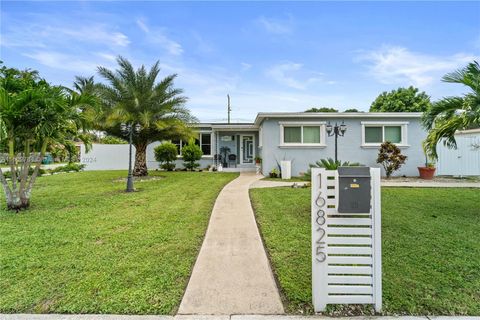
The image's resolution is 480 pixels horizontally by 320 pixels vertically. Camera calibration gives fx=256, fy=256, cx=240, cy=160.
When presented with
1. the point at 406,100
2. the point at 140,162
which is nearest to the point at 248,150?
the point at 140,162

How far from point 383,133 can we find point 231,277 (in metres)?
13.4

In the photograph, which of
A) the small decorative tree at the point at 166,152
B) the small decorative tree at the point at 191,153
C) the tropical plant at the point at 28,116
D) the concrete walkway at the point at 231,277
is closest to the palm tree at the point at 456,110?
the concrete walkway at the point at 231,277

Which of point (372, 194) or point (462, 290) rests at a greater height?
point (372, 194)

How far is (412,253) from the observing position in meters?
3.65

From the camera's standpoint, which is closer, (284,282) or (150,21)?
(284,282)

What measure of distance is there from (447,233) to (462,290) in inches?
89.5

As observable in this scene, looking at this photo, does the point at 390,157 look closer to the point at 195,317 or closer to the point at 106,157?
the point at 195,317

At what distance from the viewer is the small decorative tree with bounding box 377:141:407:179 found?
12266 mm

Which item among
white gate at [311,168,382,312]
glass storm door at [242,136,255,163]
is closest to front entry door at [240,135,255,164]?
glass storm door at [242,136,255,163]

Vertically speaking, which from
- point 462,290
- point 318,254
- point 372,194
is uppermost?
point 372,194

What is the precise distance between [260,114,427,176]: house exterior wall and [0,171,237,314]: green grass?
7396 millimetres

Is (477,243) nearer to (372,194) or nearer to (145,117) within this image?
(372,194)

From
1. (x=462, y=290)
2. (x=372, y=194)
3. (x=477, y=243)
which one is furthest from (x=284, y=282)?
(x=477, y=243)

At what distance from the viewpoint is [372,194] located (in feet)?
7.77
